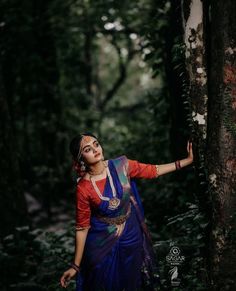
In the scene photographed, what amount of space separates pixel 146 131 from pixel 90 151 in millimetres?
5422

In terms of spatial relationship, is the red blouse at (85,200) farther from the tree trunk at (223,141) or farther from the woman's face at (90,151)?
the tree trunk at (223,141)

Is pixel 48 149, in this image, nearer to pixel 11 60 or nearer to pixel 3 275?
pixel 11 60

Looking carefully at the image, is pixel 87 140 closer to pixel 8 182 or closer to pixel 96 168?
pixel 96 168

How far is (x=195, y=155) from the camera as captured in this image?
369 cm

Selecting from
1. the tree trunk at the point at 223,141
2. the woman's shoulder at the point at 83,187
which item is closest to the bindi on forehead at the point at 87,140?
the woman's shoulder at the point at 83,187

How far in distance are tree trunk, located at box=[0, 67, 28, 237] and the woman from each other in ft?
10.1

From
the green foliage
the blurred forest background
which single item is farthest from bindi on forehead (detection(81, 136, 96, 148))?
the green foliage

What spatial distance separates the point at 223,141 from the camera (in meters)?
3.36

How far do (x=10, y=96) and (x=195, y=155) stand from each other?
27.1ft

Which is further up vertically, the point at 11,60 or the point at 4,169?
the point at 11,60

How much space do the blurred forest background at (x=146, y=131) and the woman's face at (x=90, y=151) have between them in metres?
0.75

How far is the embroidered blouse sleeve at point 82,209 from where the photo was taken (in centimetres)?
369

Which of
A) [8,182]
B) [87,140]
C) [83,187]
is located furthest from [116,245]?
[8,182]

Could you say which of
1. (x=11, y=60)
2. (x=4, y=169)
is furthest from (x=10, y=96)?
(x=4, y=169)
